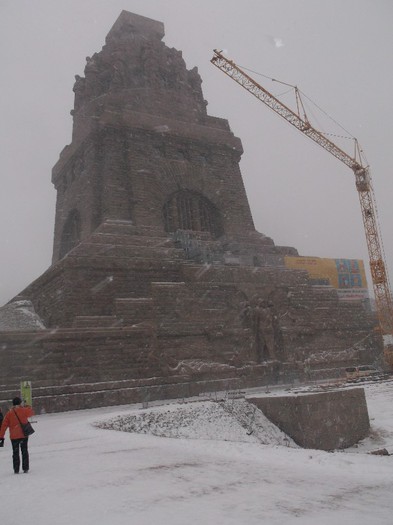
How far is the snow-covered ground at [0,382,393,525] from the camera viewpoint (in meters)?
4.52

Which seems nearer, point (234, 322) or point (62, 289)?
point (62, 289)

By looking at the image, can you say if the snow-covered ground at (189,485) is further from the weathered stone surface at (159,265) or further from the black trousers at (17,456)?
the weathered stone surface at (159,265)

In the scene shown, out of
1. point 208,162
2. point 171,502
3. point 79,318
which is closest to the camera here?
point 171,502

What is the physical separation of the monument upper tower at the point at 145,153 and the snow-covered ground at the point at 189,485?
22713mm

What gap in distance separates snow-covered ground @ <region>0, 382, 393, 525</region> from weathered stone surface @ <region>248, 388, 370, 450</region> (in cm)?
518

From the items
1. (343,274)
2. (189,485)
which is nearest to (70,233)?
(189,485)

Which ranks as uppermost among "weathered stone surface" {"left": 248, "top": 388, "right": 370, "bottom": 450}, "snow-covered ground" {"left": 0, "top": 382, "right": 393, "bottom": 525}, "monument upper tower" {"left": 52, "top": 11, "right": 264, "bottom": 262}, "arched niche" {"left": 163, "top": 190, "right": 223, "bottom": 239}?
"monument upper tower" {"left": 52, "top": 11, "right": 264, "bottom": 262}

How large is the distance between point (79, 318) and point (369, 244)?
34418 millimetres

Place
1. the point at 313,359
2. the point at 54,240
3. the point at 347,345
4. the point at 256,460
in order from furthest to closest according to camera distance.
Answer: the point at 54,240
the point at 347,345
the point at 313,359
the point at 256,460

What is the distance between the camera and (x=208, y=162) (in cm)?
3644

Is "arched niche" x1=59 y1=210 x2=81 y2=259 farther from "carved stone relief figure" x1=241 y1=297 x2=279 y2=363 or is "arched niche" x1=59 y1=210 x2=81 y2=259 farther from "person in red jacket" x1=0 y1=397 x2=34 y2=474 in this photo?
"person in red jacket" x1=0 y1=397 x2=34 y2=474

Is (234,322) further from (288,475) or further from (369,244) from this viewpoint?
(369,244)

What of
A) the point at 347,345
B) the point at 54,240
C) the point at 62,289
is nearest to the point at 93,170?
the point at 54,240

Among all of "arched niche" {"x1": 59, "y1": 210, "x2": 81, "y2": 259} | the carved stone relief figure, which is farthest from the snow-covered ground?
"arched niche" {"x1": 59, "y1": 210, "x2": 81, "y2": 259}
